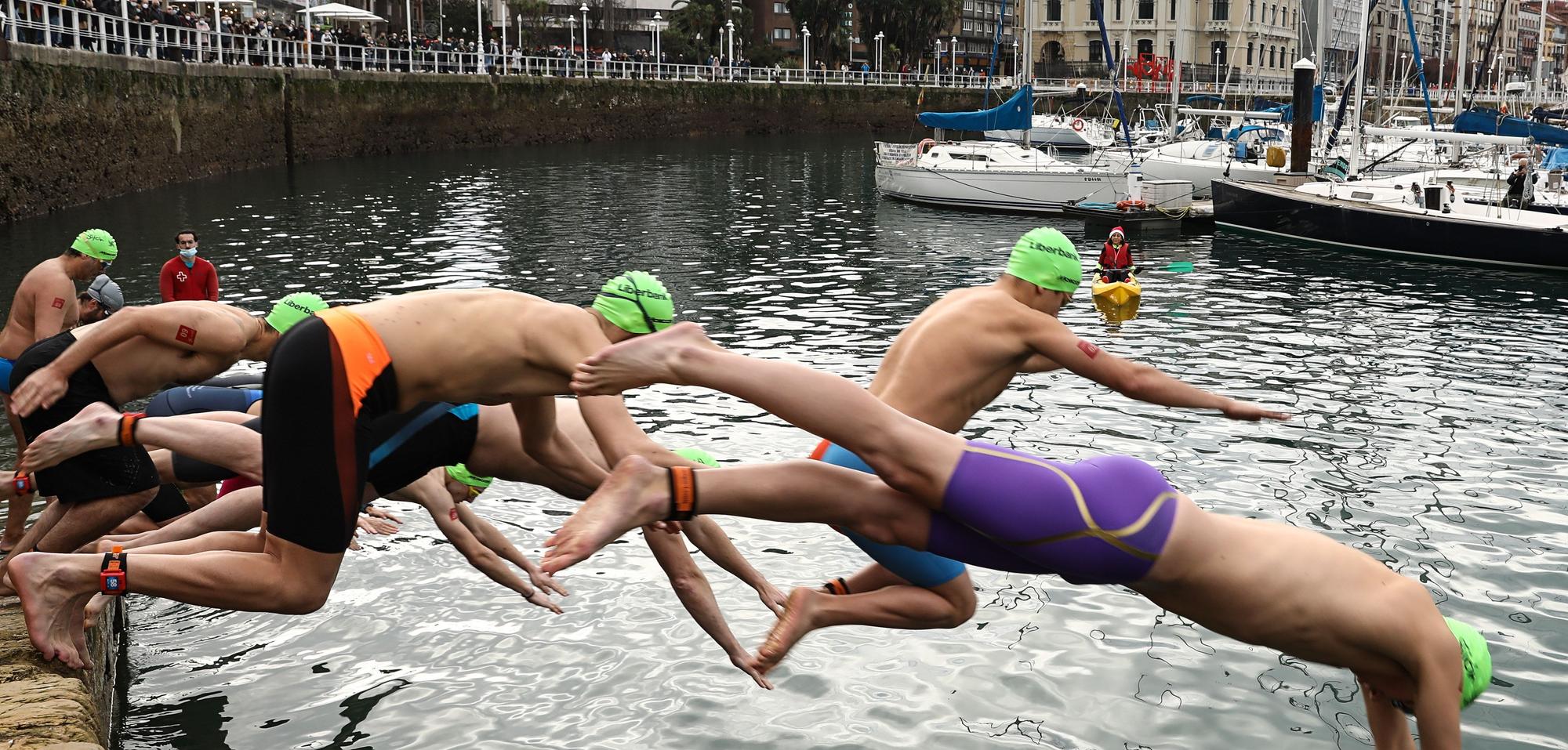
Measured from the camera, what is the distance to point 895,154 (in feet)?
143

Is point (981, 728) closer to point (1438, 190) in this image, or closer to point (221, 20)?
point (1438, 190)

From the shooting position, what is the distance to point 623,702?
763 centimetres

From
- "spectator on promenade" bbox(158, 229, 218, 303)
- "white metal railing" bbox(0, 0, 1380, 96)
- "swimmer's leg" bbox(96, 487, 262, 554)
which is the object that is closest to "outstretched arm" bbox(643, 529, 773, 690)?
"swimmer's leg" bbox(96, 487, 262, 554)

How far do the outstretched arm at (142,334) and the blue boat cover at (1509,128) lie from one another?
118 ft

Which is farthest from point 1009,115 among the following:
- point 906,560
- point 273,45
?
point 906,560

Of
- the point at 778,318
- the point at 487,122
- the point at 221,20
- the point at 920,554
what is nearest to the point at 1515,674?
the point at 920,554

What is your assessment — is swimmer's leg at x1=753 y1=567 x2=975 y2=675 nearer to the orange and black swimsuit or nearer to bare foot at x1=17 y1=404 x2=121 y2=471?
the orange and black swimsuit

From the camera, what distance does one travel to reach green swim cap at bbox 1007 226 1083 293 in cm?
678

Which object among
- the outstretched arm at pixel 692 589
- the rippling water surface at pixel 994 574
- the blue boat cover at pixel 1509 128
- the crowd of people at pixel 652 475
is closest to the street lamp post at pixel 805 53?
the blue boat cover at pixel 1509 128

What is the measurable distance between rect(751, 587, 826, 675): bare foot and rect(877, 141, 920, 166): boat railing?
36.5m

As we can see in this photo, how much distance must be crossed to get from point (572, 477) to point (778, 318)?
581 inches

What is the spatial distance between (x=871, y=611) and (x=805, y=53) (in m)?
95.1

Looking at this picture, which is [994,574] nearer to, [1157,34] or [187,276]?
[187,276]

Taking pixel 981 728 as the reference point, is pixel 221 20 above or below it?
above
